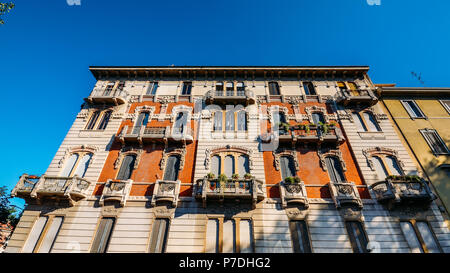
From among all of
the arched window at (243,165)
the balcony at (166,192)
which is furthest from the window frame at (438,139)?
the balcony at (166,192)

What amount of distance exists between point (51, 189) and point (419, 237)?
21.0 metres

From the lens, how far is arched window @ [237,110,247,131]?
55.5ft

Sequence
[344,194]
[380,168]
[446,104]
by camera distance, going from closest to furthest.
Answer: [344,194], [380,168], [446,104]

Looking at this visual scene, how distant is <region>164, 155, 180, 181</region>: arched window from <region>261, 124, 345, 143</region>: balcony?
651 centimetres

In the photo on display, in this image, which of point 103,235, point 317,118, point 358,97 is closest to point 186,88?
point 317,118

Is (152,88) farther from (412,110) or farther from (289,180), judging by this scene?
(412,110)

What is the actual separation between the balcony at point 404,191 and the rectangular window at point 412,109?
26.0ft

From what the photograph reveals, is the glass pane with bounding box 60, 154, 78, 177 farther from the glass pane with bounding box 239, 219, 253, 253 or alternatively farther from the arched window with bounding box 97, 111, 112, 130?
the glass pane with bounding box 239, 219, 253, 253

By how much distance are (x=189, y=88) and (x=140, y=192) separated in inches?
434

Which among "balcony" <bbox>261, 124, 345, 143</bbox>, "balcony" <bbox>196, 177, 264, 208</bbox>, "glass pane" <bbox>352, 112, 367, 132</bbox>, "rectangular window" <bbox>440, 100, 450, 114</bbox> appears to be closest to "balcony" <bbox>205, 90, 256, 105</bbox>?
"balcony" <bbox>261, 124, 345, 143</bbox>

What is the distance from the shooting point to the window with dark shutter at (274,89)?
19516 mm

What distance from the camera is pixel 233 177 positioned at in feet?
42.7
